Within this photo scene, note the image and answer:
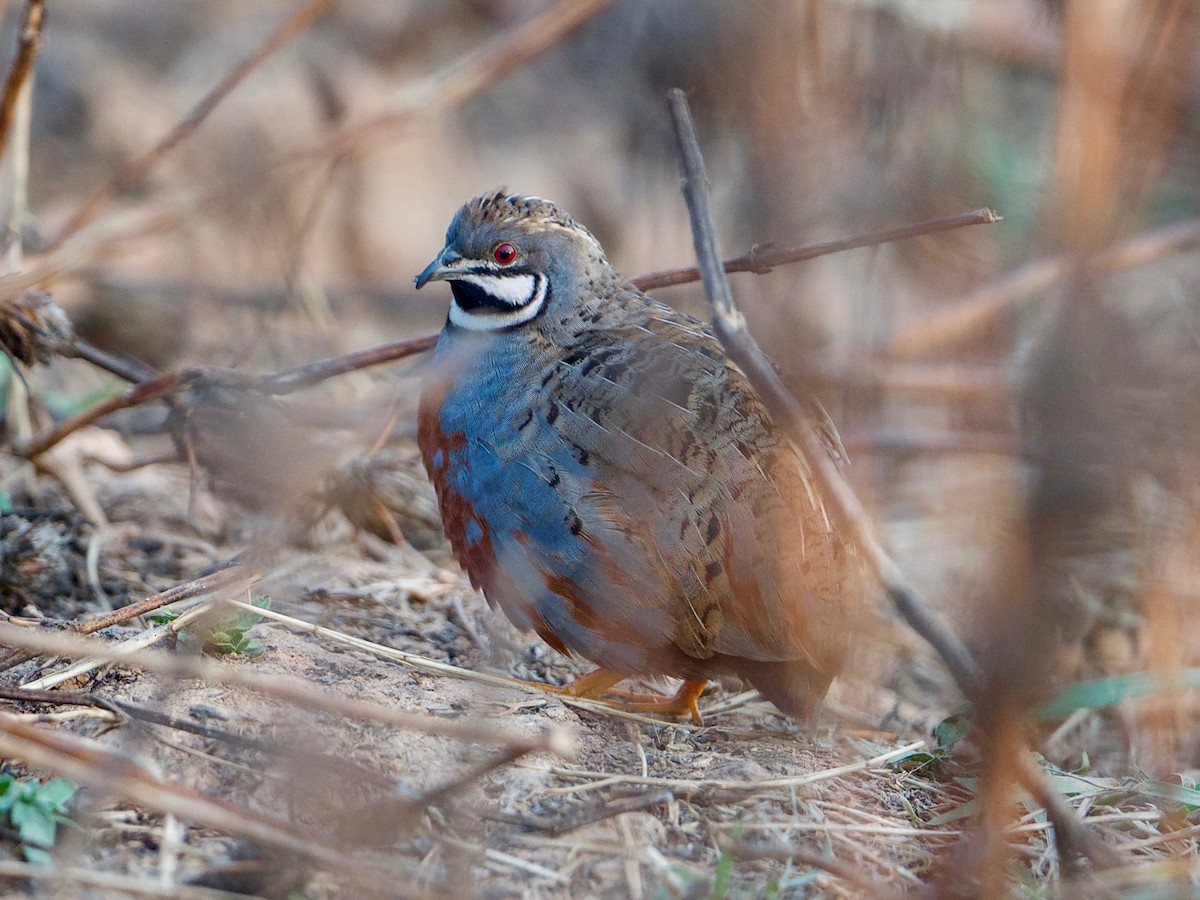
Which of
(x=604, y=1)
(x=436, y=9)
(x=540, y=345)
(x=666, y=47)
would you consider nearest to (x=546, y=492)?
(x=540, y=345)

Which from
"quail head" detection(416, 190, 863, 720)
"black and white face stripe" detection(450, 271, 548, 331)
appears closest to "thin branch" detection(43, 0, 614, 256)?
"black and white face stripe" detection(450, 271, 548, 331)

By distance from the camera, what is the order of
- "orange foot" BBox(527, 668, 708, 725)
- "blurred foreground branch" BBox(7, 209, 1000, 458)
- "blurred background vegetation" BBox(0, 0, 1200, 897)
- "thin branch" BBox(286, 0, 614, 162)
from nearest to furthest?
"blurred background vegetation" BBox(0, 0, 1200, 897), "orange foot" BBox(527, 668, 708, 725), "blurred foreground branch" BBox(7, 209, 1000, 458), "thin branch" BBox(286, 0, 614, 162)

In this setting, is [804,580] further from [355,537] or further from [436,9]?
[436,9]

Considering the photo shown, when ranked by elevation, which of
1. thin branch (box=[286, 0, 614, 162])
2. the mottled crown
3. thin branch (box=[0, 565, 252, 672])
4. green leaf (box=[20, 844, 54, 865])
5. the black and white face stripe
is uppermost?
thin branch (box=[286, 0, 614, 162])

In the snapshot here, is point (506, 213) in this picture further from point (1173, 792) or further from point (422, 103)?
point (1173, 792)

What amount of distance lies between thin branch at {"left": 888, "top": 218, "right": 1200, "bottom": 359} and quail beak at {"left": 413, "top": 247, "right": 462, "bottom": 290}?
294cm

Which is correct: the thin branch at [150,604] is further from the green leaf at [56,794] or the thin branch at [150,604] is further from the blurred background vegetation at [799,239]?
the green leaf at [56,794]

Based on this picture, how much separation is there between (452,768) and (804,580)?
116 centimetres

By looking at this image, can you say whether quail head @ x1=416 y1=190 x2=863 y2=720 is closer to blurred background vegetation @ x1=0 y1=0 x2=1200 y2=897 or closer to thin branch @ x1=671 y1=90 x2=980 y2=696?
blurred background vegetation @ x1=0 y1=0 x2=1200 y2=897

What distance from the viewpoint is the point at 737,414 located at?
3.54 m

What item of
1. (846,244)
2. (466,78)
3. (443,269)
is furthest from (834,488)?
(466,78)

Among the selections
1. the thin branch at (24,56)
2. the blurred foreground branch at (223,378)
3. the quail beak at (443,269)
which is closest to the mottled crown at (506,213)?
the quail beak at (443,269)

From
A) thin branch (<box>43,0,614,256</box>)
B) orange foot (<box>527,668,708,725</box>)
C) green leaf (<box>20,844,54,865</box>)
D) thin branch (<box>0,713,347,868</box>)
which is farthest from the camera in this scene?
thin branch (<box>43,0,614,256</box>)

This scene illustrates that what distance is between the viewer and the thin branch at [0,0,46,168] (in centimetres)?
407
